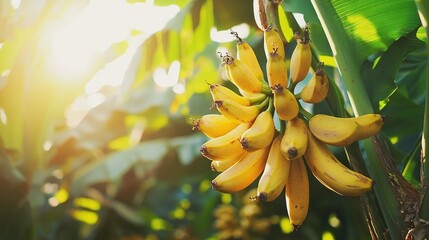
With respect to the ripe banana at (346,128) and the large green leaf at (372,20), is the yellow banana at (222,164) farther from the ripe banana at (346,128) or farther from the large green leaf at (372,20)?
the large green leaf at (372,20)

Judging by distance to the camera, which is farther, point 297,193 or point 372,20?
point 372,20

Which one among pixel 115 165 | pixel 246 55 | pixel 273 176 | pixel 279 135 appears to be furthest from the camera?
pixel 115 165

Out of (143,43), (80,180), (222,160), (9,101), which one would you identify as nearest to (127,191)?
(80,180)

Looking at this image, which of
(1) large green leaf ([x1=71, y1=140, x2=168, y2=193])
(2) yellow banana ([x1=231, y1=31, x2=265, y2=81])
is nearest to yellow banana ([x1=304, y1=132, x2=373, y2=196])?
(2) yellow banana ([x1=231, y1=31, x2=265, y2=81])

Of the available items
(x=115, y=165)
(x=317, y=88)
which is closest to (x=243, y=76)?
(x=317, y=88)

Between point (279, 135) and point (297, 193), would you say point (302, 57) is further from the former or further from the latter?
point (297, 193)

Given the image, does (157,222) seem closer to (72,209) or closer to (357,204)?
(72,209)
